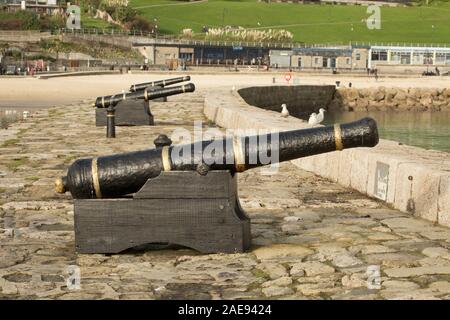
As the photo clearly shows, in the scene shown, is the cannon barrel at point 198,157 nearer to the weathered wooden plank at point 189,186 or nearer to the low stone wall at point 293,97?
the weathered wooden plank at point 189,186

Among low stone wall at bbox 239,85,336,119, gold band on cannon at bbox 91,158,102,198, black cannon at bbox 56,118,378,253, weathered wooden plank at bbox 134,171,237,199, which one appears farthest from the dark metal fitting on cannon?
low stone wall at bbox 239,85,336,119

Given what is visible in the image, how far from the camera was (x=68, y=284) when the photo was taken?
6816 mm

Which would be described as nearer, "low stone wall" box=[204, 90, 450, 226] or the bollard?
"low stone wall" box=[204, 90, 450, 226]

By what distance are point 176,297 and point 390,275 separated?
1650 mm

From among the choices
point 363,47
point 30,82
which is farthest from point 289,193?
point 363,47

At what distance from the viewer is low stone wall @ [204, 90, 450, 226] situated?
880cm

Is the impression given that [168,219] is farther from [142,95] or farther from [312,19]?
[312,19]

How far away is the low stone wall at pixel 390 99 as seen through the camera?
176 ft

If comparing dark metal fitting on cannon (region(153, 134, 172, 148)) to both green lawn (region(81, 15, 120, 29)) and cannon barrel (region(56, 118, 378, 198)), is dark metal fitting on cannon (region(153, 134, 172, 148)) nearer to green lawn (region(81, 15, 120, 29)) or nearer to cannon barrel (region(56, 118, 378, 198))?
cannon barrel (region(56, 118, 378, 198))

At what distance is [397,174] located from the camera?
9.76 metres

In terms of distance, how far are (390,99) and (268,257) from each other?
48.7m

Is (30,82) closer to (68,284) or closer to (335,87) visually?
(335,87)

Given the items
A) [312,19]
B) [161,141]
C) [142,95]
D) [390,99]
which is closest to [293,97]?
[390,99]

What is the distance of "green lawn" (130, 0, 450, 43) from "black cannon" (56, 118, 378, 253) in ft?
409
